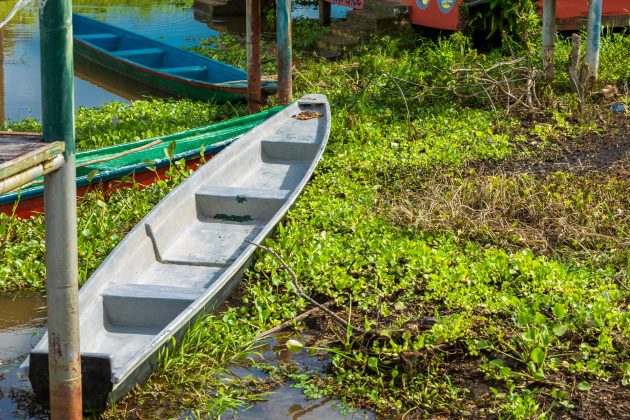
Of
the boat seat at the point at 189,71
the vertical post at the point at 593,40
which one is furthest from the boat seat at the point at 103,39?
the vertical post at the point at 593,40

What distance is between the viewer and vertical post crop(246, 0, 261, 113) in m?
9.61

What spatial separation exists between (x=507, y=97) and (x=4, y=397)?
5868 mm

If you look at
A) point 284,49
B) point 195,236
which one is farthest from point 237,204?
point 284,49

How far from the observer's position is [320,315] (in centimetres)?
536

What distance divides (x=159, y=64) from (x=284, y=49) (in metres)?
3.36

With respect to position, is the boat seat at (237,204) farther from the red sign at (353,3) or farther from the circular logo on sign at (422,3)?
the red sign at (353,3)

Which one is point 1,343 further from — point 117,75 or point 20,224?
point 117,75

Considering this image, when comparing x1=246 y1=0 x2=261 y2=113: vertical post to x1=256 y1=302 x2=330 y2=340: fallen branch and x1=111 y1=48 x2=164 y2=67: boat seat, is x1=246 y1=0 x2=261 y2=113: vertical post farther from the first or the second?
x1=256 y1=302 x2=330 y2=340: fallen branch

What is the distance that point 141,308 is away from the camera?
505 centimetres

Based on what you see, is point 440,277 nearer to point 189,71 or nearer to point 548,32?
point 548,32

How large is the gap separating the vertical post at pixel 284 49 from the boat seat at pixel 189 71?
2129mm

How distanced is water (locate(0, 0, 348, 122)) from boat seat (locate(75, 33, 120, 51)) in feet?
1.09

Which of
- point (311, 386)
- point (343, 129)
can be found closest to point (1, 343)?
point (311, 386)

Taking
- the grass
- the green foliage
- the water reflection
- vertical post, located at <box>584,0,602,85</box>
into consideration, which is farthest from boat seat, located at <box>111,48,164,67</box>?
the water reflection
